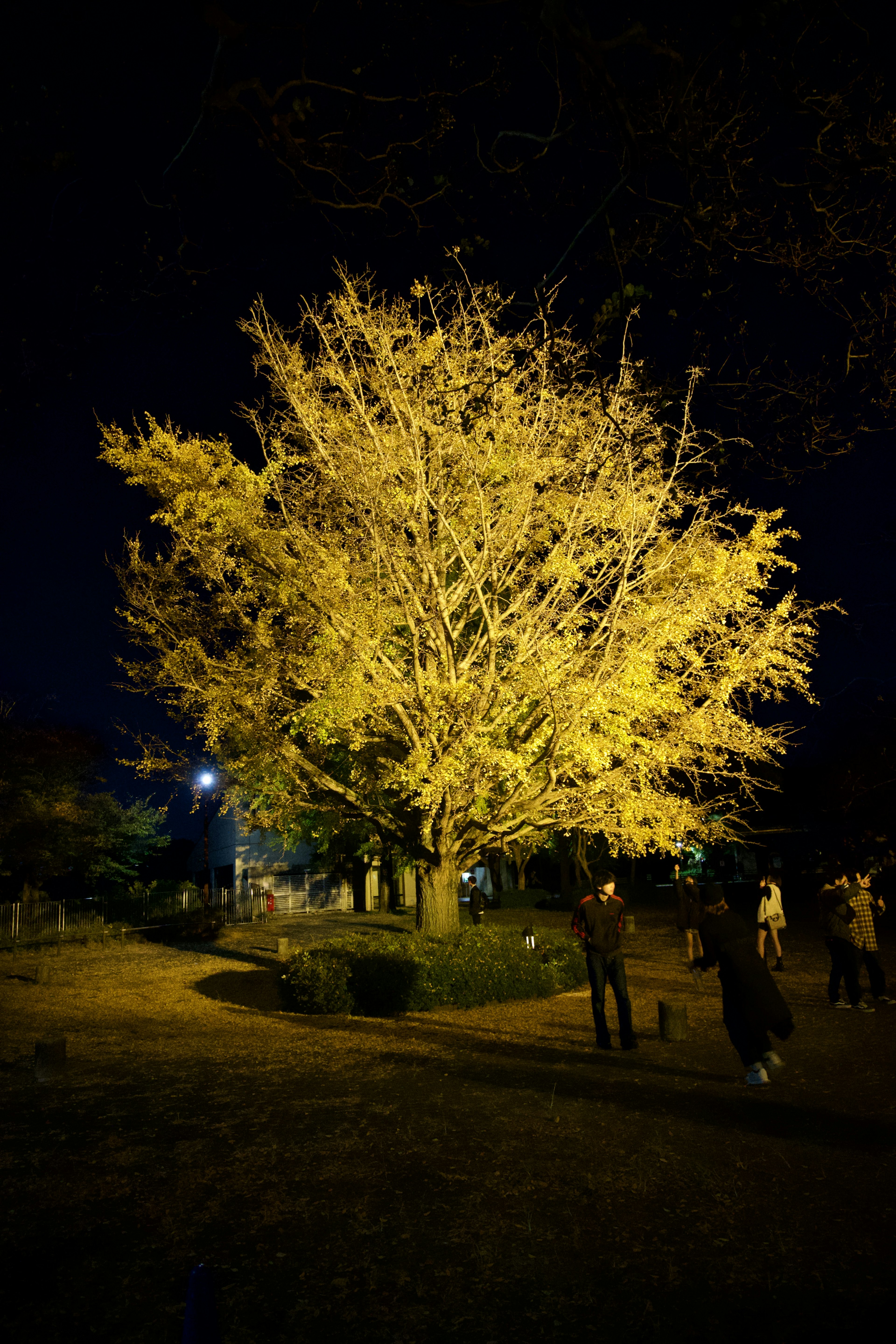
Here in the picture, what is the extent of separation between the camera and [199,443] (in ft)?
45.3

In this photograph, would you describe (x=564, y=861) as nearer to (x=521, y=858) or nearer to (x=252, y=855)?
(x=521, y=858)

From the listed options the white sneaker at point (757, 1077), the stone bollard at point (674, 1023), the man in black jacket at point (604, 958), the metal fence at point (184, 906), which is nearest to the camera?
the white sneaker at point (757, 1077)

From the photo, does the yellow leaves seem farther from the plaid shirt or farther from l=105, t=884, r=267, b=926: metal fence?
l=105, t=884, r=267, b=926: metal fence

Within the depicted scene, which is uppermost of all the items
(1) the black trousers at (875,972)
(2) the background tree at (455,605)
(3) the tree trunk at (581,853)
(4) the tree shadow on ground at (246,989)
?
(2) the background tree at (455,605)

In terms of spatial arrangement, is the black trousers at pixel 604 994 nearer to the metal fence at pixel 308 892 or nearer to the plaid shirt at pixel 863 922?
the plaid shirt at pixel 863 922

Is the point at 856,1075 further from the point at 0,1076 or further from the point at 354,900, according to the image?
the point at 354,900

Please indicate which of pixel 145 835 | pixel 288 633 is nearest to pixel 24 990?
pixel 288 633

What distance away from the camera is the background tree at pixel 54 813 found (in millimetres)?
27781

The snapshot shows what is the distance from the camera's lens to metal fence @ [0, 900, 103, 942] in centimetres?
2516

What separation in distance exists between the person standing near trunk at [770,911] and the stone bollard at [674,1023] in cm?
426

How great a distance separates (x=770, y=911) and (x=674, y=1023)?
4.98m

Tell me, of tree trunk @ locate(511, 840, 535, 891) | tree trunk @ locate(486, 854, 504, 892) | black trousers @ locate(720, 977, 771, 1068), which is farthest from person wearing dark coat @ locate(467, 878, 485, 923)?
Answer: black trousers @ locate(720, 977, 771, 1068)

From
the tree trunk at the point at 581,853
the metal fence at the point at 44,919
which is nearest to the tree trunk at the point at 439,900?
the tree trunk at the point at 581,853

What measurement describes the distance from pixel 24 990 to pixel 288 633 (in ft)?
32.0
